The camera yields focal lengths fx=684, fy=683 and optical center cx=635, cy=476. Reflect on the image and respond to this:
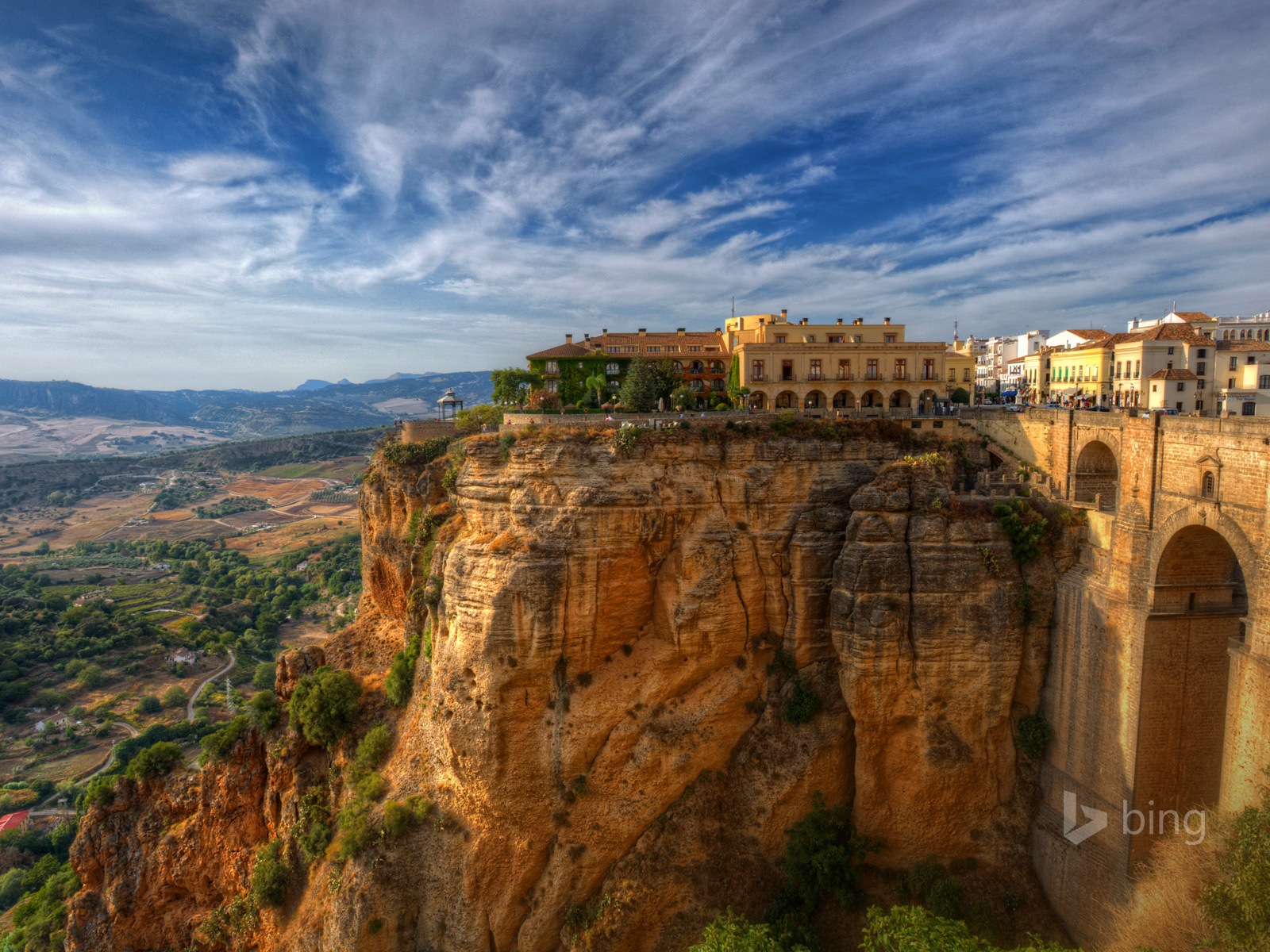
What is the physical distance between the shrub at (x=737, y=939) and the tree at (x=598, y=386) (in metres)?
25.7

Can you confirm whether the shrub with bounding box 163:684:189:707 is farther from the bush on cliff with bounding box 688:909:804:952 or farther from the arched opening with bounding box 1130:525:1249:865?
the arched opening with bounding box 1130:525:1249:865

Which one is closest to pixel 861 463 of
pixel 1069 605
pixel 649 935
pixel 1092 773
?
pixel 1069 605

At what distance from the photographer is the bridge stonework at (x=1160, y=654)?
2006 centimetres

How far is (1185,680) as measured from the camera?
75.4 feet

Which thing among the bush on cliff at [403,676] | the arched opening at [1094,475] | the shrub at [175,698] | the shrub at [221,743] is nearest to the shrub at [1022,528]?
the arched opening at [1094,475]

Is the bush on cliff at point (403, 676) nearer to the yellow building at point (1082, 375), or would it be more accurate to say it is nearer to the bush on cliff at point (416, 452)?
the bush on cliff at point (416, 452)

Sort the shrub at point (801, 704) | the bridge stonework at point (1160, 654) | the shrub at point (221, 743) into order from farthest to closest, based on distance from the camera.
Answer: the shrub at point (221, 743), the shrub at point (801, 704), the bridge stonework at point (1160, 654)

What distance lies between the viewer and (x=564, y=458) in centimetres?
2769

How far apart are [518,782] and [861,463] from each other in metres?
19.2

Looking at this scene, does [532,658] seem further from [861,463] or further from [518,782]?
[861,463]

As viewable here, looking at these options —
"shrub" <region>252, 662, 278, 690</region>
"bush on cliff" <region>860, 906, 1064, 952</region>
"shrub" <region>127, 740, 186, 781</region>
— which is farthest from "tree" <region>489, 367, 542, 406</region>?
"shrub" <region>252, 662, 278, 690</region>

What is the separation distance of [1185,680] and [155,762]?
4341cm

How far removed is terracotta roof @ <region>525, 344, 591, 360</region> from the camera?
4225cm

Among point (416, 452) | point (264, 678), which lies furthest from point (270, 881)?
point (264, 678)
